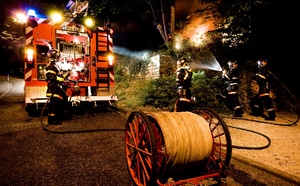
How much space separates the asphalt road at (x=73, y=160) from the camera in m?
3.18

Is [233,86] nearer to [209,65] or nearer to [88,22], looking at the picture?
[209,65]

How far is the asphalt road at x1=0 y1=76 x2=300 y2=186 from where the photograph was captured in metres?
3.18

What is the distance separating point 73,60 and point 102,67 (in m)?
1.21

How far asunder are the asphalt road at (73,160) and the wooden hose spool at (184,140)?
0.64 m

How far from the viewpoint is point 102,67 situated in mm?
8453

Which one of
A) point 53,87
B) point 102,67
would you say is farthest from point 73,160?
point 102,67

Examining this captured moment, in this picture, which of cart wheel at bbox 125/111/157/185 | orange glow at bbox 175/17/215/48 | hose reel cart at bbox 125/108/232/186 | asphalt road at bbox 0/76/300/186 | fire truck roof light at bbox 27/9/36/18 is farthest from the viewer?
orange glow at bbox 175/17/215/48

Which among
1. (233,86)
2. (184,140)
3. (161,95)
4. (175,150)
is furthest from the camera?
(161,95)

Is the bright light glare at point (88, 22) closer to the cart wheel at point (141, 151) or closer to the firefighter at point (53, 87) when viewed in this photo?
the firefighter at point (53, 87)

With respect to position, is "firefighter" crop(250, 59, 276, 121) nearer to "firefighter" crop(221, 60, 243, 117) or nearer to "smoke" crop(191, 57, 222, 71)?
"firefighter" crop(221, 60, 243, 117)

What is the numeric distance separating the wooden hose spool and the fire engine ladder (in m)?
5.87

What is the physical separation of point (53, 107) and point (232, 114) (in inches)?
263

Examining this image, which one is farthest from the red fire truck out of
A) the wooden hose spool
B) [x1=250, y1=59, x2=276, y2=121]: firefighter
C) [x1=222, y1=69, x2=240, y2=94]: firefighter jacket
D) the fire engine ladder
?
[x1=250, y1=59, x2=276, y2=121]: firefighter

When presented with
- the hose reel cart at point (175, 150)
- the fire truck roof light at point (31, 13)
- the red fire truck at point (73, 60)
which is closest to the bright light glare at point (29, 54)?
the red fire truck at point (73, 60)
